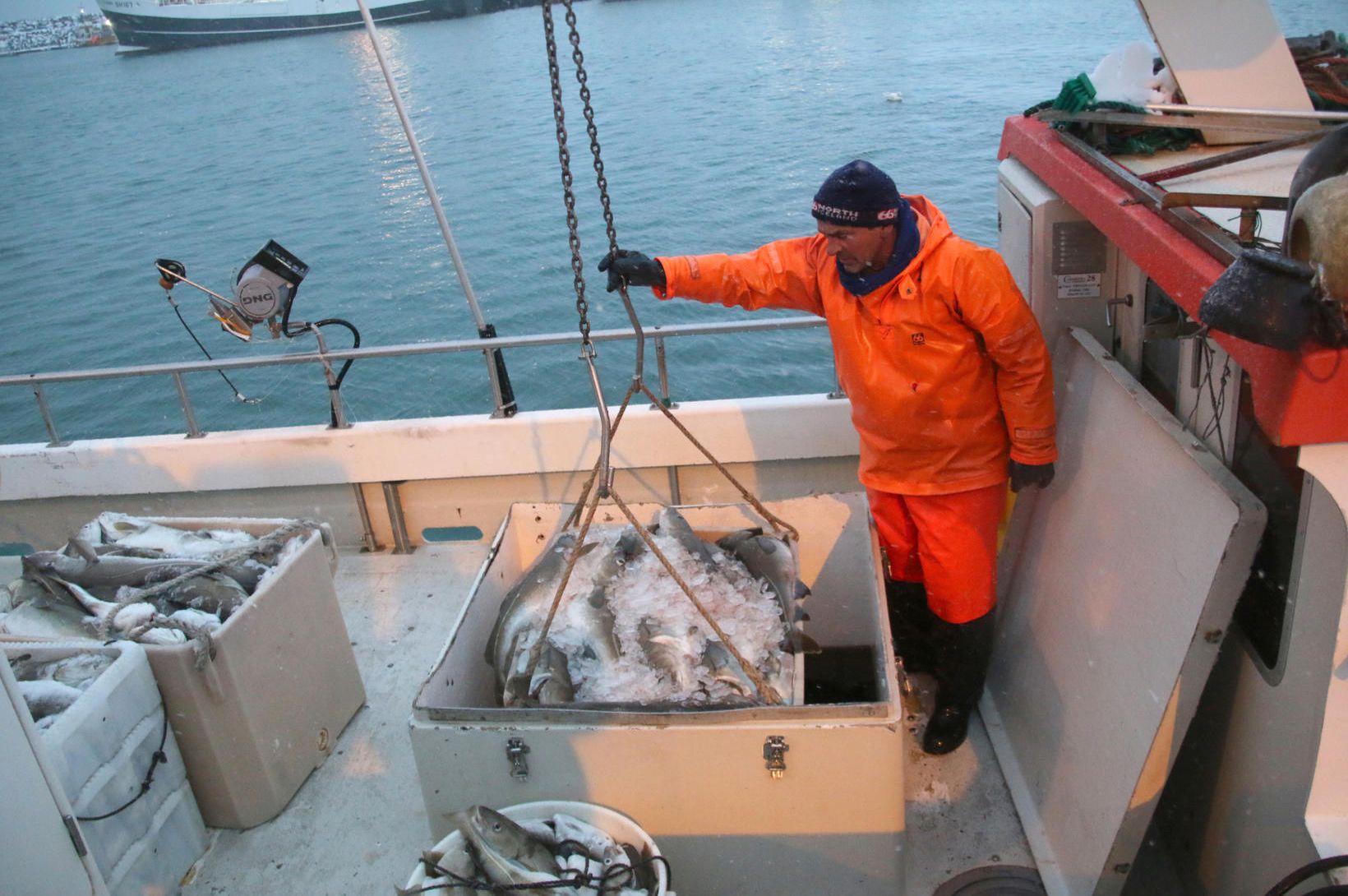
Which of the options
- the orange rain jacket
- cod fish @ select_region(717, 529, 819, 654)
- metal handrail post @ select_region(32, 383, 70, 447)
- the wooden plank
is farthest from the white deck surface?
the wooden plank

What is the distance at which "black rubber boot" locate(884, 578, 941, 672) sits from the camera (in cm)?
355

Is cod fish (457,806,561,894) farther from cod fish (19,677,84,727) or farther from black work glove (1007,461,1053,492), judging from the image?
black work glove (1007,461,1053,492)

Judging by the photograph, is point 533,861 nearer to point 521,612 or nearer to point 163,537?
point 521,612

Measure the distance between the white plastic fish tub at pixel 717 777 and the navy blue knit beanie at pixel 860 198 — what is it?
118 centimetres

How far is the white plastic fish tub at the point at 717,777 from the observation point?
2412 mm

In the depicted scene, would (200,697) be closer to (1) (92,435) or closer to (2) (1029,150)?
(2) (1029,150)

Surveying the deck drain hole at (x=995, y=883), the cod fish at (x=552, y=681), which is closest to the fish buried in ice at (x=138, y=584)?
the cod fish at (x=552, y=681)

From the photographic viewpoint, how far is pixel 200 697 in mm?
2955

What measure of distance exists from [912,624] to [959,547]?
601mm

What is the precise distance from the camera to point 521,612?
3.07 m

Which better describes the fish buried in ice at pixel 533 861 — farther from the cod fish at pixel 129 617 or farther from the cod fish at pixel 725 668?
the cod fish at pixel 129 617

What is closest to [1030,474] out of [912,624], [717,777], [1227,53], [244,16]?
[912,624]

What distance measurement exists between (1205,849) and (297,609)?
276cm

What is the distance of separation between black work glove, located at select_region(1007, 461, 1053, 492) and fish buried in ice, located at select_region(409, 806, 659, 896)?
1547mm
